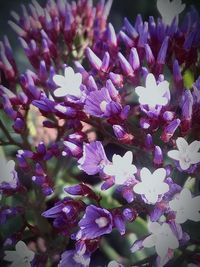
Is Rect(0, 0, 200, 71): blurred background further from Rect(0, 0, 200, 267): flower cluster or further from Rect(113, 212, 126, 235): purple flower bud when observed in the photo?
Rect(113, 212, 126, 235): purple flower bud

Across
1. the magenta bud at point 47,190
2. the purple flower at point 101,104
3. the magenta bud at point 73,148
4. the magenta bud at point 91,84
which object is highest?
the magenta bud at point 91,84

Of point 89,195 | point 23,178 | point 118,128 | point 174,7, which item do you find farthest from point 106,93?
point 23,178

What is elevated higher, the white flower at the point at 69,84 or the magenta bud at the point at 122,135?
the white flower at the point at 69,84

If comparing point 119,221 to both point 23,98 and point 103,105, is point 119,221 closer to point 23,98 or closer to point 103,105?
point 103,105

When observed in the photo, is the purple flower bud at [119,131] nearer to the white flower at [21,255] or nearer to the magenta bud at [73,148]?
the magenta bud at [73,148]

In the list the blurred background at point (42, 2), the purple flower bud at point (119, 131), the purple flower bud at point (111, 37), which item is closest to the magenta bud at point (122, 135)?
the purple flower bud at point (119, 131)

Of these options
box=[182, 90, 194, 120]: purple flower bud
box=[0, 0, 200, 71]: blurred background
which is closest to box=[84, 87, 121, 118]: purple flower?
box=[182, 90, 194, 120]: purple flower bud

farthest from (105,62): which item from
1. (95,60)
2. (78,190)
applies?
(78,190)
